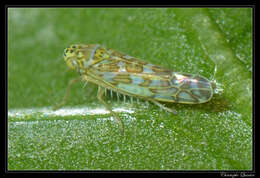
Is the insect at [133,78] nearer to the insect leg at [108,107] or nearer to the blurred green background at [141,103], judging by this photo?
the insect leg at [108,107]

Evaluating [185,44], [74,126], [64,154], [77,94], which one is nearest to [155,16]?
[185,44]

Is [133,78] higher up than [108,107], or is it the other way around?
[133,78]

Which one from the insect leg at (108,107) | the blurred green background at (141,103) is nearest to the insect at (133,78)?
the insect leg at (108,107)

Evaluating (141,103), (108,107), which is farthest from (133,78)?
(108,107)

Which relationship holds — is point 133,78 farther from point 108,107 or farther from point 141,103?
point 108,107

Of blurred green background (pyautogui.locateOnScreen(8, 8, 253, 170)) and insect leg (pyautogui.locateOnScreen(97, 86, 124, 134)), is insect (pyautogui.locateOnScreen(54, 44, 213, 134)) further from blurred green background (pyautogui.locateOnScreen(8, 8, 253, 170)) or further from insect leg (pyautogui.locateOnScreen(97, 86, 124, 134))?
blurred green background (pyautogui.locateOnScreen(8, 8, 253, 170))
